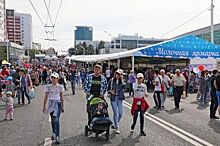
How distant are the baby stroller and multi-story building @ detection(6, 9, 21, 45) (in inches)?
5999

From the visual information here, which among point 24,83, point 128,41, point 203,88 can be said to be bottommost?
point 203,88

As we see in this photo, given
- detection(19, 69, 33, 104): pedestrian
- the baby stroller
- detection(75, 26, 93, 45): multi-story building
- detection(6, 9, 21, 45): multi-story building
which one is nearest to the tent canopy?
detection(19, 69, 33, 104): pedestrian

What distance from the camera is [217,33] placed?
3701 inches

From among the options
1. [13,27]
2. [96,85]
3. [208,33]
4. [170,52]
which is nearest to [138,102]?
[96,85]

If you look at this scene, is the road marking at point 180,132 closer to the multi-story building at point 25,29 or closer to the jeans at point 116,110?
the jeans at point 116,110

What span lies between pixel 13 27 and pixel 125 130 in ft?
506

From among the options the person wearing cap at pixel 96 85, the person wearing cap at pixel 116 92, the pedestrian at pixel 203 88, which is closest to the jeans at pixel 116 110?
the person wearing cap at pixel 116 92

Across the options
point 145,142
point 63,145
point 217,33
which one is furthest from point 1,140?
point 217,33

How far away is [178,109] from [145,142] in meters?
7.15

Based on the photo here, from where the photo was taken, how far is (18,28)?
16125 centimetres

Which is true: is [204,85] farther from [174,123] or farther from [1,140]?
[1,140]

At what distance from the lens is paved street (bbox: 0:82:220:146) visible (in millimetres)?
8539

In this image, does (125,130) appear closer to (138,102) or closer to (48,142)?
(138,102)

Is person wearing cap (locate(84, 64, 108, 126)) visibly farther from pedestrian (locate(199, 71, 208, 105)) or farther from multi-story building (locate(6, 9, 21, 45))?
multi-story building (locate(6, 9, 21, 45))
